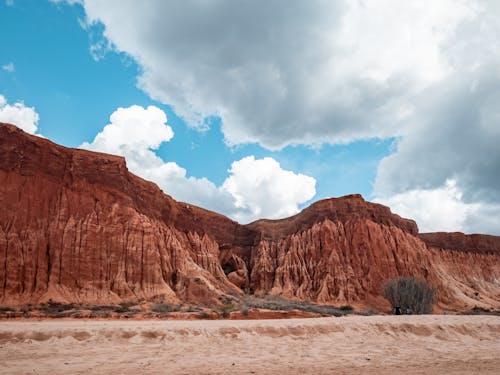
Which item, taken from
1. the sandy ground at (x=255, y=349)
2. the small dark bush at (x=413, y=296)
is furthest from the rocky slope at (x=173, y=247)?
the sandy ground at (x=255, y=349)

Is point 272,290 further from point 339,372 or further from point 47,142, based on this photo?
point 339,372

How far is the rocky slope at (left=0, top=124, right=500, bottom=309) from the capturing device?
35.8 metres

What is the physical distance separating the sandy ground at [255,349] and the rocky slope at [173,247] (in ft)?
71.9

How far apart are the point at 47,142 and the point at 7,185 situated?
18.8 ft

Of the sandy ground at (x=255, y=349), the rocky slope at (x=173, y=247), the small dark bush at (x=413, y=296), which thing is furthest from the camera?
the small dark bush at (x=413, y=296)

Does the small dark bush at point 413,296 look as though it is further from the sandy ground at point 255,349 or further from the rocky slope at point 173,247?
the sandy ground at point 255,349

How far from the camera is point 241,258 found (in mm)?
66312

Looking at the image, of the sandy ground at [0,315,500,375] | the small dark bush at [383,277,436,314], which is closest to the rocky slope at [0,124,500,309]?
the small dark bush at [383,277,436,314]

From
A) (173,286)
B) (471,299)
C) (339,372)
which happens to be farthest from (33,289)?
(471,299)

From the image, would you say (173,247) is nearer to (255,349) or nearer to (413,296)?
→ (413,296)

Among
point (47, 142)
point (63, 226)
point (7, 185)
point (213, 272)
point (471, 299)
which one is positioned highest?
point (47, 142)

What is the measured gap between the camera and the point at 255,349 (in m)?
13.8

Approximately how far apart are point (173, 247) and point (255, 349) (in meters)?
33.5

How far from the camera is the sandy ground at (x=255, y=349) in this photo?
1074 centimetres
